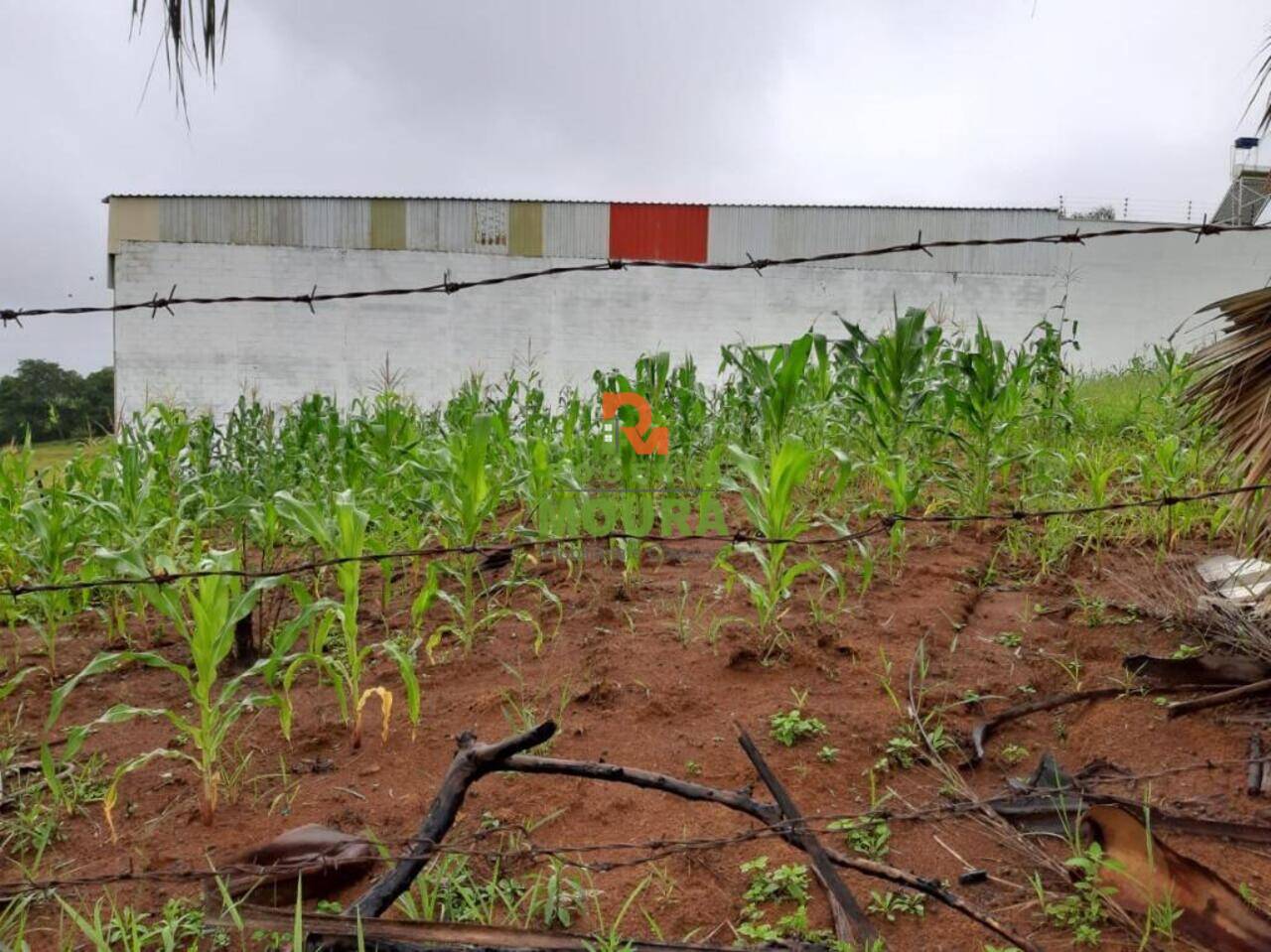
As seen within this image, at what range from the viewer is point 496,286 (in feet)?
62.8

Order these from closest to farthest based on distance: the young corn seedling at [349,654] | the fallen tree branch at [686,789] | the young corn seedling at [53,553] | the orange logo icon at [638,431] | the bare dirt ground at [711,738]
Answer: the fallen tree branch at [686,789] → the bare dirt ground at [711,738] → the young corn seedling at [349,654] → the young corn seedling at [53,553] → the orange logo icon at [638,431]

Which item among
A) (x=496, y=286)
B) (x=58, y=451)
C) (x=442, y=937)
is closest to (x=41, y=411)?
(x=58, y=451)

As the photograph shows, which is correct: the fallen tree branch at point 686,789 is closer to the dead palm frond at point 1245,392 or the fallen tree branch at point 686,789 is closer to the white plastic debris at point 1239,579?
the dead palm frond at point 1245,392

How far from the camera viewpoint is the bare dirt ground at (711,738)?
1854 millimetres

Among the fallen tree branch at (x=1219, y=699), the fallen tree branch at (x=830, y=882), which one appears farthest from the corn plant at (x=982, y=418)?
the fallen tree branch at (x=830, y=882)

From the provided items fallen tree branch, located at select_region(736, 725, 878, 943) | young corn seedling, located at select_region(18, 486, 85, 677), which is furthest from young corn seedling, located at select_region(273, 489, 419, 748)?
fallen tree branch, located at select_region(736, 725, 878, 943)

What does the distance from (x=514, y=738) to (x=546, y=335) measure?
60.6 ft

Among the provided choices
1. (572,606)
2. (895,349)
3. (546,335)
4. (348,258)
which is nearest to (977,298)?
(546,335)

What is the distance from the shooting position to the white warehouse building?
18688 millimetres

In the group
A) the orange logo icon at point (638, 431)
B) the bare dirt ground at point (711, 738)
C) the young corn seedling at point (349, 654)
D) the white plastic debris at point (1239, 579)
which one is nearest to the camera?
the bare dirt ground at point (711, 738)

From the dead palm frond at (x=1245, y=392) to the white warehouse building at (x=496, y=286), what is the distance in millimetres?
16274

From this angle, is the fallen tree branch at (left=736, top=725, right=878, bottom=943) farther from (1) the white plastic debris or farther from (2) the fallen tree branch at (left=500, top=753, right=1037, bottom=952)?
(1) the white plastic debris

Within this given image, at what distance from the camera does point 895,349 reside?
4.59m

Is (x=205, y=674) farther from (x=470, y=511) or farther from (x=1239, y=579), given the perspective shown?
(x=1239, y=579)
